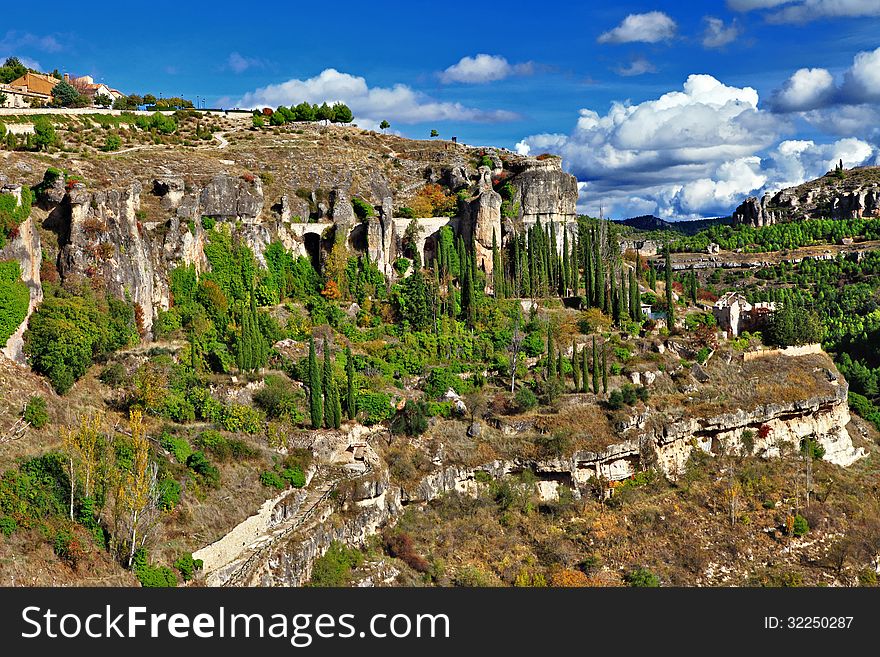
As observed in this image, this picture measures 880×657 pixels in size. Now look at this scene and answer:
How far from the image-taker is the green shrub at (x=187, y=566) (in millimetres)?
26609

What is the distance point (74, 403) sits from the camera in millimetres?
34344

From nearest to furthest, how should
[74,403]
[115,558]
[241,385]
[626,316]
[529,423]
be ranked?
[115,558] → [74,403] → [241,385] → [529,423] → [626,316]

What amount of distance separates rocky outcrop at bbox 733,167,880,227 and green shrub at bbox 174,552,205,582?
135334 mm

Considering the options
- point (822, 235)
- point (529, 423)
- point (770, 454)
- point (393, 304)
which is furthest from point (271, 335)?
point (822, 235)

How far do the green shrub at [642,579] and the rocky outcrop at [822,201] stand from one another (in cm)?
11982

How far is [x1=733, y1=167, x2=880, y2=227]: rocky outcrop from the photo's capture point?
13750 centimetres

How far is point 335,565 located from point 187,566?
738 centimetres

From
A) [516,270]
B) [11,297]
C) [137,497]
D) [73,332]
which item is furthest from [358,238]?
[137,497]

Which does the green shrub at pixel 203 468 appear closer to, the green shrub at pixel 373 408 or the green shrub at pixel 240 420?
the green shrub at pixel 240 420

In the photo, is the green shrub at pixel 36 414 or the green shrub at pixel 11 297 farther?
the green shrub at pixel 11 297

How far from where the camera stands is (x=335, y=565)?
32594 mm

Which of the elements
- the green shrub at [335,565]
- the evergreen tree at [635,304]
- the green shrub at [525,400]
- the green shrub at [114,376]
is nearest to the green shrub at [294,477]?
the green shrub at [335,565]
